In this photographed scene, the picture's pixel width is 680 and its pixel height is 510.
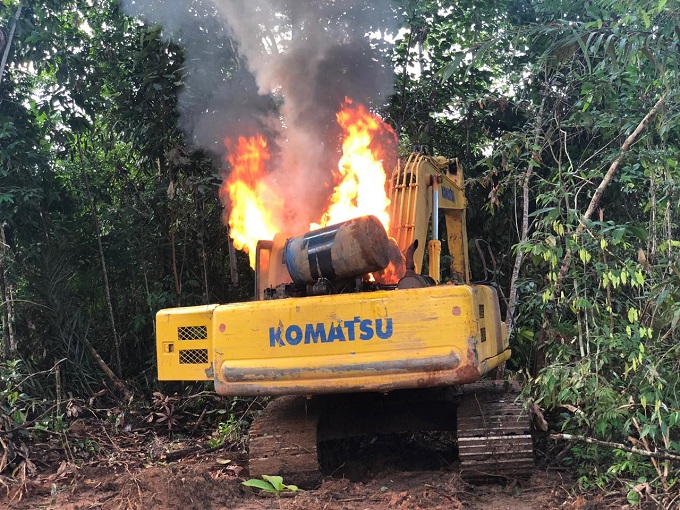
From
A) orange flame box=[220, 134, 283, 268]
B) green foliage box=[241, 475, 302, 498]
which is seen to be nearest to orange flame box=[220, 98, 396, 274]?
orange flame box=[220, 134, 283, 268]

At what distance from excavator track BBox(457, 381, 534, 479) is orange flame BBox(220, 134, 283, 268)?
86.2 inches

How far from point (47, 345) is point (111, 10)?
463cm

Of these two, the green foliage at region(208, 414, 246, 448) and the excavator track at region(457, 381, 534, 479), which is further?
the green foliage at region(208, 414, 246, 448)

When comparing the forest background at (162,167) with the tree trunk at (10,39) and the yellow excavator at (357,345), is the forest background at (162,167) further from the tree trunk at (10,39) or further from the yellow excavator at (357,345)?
the yellow excavator at (357,345)

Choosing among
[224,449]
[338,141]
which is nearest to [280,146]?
[338,141]

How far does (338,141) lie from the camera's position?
6.57 metres

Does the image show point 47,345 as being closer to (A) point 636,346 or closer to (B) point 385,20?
(B) point 385,20

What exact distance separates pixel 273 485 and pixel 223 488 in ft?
1.20

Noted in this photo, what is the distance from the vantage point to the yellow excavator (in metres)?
4.25

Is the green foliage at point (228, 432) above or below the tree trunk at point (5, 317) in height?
below

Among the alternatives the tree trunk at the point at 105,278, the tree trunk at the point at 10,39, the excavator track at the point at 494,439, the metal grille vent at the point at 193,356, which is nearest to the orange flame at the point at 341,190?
the metal grille vent at the point at 193,356

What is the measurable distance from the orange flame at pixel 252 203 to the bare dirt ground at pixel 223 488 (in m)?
1.85

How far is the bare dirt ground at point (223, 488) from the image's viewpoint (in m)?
4.24

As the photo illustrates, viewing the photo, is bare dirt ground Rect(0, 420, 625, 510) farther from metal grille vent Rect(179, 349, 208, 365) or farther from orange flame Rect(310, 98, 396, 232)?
orange flame Rect(310, 98, 396, 232)
